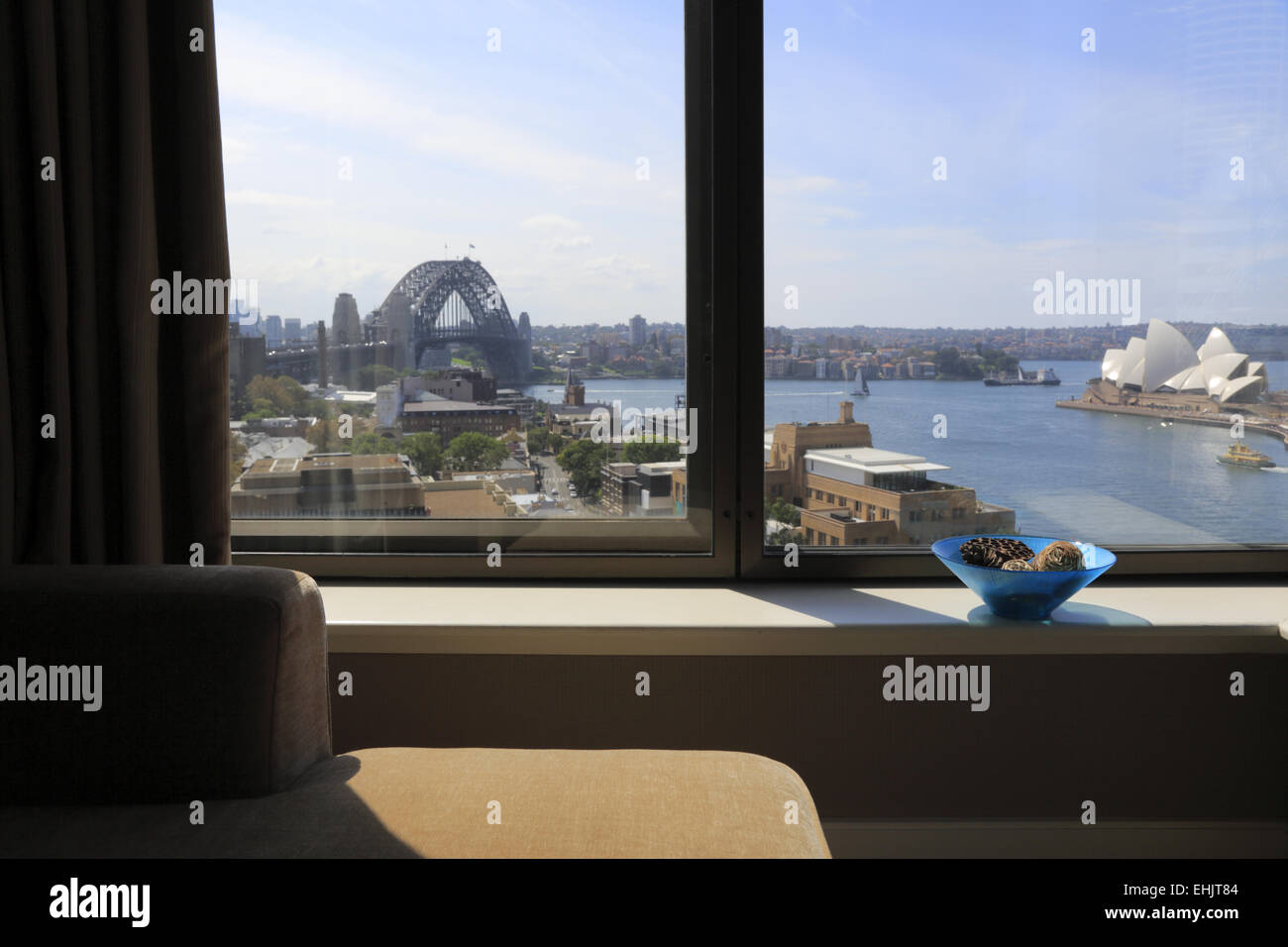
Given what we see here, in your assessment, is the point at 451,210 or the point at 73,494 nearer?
the point at 73,494

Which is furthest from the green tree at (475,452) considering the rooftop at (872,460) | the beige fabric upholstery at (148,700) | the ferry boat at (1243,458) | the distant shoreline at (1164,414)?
the ferry boat at (1243,458)

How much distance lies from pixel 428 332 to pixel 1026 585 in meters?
1.24

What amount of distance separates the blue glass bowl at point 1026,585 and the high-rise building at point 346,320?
124cm

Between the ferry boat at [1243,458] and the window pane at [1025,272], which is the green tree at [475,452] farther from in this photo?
the ferry boat at [1243,458]

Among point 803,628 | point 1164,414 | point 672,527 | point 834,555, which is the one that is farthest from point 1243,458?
point 672,527

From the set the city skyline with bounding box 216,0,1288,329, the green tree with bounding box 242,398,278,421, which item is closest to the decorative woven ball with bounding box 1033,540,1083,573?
the city skyline with bounding box 216,0,1288,329

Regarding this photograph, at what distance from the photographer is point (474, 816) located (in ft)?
3.37

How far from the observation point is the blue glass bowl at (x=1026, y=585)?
1.54 meters

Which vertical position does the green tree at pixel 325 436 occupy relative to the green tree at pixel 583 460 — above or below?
above

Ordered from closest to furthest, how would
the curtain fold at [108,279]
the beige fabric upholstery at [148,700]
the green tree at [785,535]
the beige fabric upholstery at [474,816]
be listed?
the beige fabric upholstery at [474,816] < the beige fabric upholstery at [148,700] < the curtain fold at [108,279] < the green tree at [785,535]

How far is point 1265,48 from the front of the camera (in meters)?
1.74
